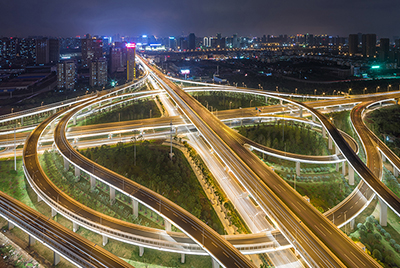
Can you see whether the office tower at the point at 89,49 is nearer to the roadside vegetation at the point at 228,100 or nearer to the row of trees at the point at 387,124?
the roadside vegetation at the point at 228,100

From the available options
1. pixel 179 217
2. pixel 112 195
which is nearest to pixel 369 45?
pixel 179 217

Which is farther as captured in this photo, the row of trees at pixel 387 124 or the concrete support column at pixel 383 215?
the row of trees at pixel 387 124

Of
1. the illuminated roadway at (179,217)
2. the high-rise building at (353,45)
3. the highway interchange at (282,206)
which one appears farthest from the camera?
the high-rise building at (353,45)

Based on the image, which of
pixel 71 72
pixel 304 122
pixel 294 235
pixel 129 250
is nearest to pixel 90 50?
pixel 71 72

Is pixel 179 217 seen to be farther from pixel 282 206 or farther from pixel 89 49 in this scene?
pixel 89 49

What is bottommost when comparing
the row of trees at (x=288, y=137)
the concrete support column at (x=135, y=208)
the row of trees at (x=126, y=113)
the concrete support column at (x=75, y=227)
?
the concrete support column at (x=75, y=227)

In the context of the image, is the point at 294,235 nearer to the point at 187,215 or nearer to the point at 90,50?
the point at 187,215

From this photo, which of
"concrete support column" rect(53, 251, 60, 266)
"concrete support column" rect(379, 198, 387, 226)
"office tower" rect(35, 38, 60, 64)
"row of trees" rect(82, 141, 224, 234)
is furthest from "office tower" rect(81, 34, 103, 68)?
"concrete support column" rect(379, 198, 387, 226)

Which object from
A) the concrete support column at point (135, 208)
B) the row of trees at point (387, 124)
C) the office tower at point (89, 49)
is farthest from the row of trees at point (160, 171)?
the office tower at point (89, 49)

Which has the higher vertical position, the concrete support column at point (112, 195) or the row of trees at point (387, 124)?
the row of trees at point (387, 124)
